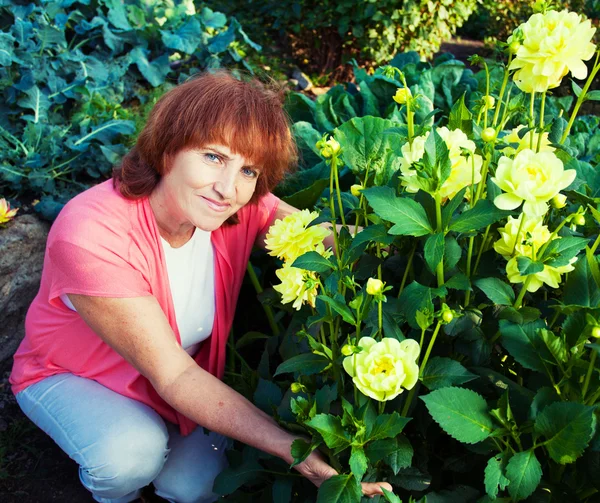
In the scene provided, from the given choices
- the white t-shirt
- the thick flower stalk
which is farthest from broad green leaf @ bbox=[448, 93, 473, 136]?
the white t-shirt

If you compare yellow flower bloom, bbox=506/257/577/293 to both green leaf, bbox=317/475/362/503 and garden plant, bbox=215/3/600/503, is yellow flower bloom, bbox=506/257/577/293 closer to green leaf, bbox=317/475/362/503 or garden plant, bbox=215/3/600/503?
garden plant, bbox=215/3/600/503

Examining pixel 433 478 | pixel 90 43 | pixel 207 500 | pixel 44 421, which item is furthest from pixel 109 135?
pixel 433 478

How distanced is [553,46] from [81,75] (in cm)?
286

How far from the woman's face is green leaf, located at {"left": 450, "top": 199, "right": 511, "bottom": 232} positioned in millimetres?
732

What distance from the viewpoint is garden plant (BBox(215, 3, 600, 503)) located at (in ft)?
3.67

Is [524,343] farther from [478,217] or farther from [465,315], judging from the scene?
[478,217]

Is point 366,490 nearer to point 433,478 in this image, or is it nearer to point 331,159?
point 433,478

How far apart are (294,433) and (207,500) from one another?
35.1 inches

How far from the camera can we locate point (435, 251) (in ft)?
3.75

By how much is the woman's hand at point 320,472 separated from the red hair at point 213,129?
82cm

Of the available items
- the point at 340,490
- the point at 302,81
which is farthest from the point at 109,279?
the point at 302,81

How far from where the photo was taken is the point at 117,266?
1.74m

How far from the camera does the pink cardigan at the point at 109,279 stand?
1736mm

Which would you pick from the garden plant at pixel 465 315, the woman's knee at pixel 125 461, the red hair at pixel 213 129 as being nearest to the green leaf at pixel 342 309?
the garden plant at pixel 465 315
